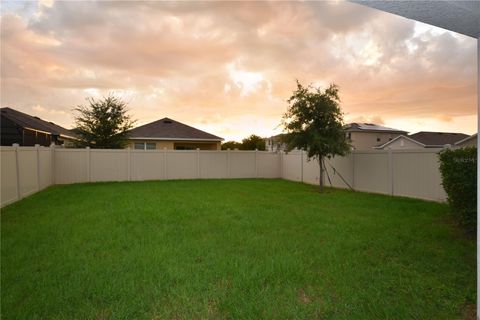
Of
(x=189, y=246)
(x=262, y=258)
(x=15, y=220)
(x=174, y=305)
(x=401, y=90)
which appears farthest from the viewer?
(x=401, y=90)

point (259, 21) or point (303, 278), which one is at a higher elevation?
point (259, 21)

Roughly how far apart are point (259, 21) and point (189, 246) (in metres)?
6.81

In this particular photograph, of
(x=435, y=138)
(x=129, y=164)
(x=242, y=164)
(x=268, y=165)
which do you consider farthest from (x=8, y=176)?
(x=435, y=138)

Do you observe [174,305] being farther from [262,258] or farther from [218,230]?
[218,230]

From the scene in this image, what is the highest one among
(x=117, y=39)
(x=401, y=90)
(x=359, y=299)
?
(x=117, y=39)

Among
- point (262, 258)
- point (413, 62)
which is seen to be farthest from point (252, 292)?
point (413, 62)

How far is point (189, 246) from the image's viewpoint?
16.4 feet

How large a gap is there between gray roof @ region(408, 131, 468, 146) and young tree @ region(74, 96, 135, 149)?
28.1m

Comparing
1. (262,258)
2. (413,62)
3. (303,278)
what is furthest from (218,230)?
(413,62)

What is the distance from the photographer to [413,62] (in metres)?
10.4

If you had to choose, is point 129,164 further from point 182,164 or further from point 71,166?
Result: point 182,164

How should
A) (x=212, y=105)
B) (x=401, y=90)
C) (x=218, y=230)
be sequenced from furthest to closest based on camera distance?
(x=212, y=105) → (x=401, y=90) → (x=218, y=230)

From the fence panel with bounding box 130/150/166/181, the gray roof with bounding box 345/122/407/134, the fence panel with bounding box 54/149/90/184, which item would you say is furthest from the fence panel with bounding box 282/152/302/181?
the gray roof with bounding box 345/122/407/134

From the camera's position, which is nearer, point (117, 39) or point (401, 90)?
point (117, 39)
